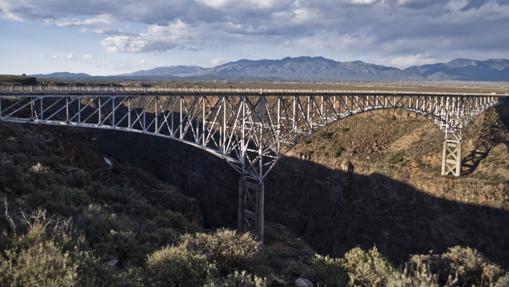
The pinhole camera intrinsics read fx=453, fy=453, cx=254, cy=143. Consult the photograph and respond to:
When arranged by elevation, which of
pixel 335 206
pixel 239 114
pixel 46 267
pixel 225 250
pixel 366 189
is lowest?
pixel 335 206

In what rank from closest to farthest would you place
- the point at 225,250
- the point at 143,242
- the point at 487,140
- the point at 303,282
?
the point at 225,250 → the point at 303,282 → the point at 143,242 → the point at 487,140

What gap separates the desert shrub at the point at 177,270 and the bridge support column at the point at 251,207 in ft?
98.3

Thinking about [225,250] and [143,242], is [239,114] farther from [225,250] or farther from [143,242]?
[225,250]

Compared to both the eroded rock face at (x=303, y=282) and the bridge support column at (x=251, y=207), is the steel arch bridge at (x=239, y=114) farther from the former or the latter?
the eroded rock face at (x=303, y=282)

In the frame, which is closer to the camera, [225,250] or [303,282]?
[225,250]

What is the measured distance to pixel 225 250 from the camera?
12555 millimetres

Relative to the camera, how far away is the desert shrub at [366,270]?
39.0 ft

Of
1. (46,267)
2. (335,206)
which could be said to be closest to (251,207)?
(335,206)

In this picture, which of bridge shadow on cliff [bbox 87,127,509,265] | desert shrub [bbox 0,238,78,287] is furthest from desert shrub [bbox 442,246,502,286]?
bridge shadow on cliff [bbox 87,127,509,265]

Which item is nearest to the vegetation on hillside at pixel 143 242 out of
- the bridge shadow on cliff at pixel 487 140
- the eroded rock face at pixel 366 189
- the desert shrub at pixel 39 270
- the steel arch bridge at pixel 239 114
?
the desert shrub at pixel 39 270

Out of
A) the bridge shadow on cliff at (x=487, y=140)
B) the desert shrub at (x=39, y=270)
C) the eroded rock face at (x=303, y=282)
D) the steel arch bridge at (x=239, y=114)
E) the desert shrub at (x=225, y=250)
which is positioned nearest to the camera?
the desert shrub at (x=39, y=270)

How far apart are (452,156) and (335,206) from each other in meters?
17.2

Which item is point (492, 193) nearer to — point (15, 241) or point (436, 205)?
point (436, 205)

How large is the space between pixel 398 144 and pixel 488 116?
53.1 ft
